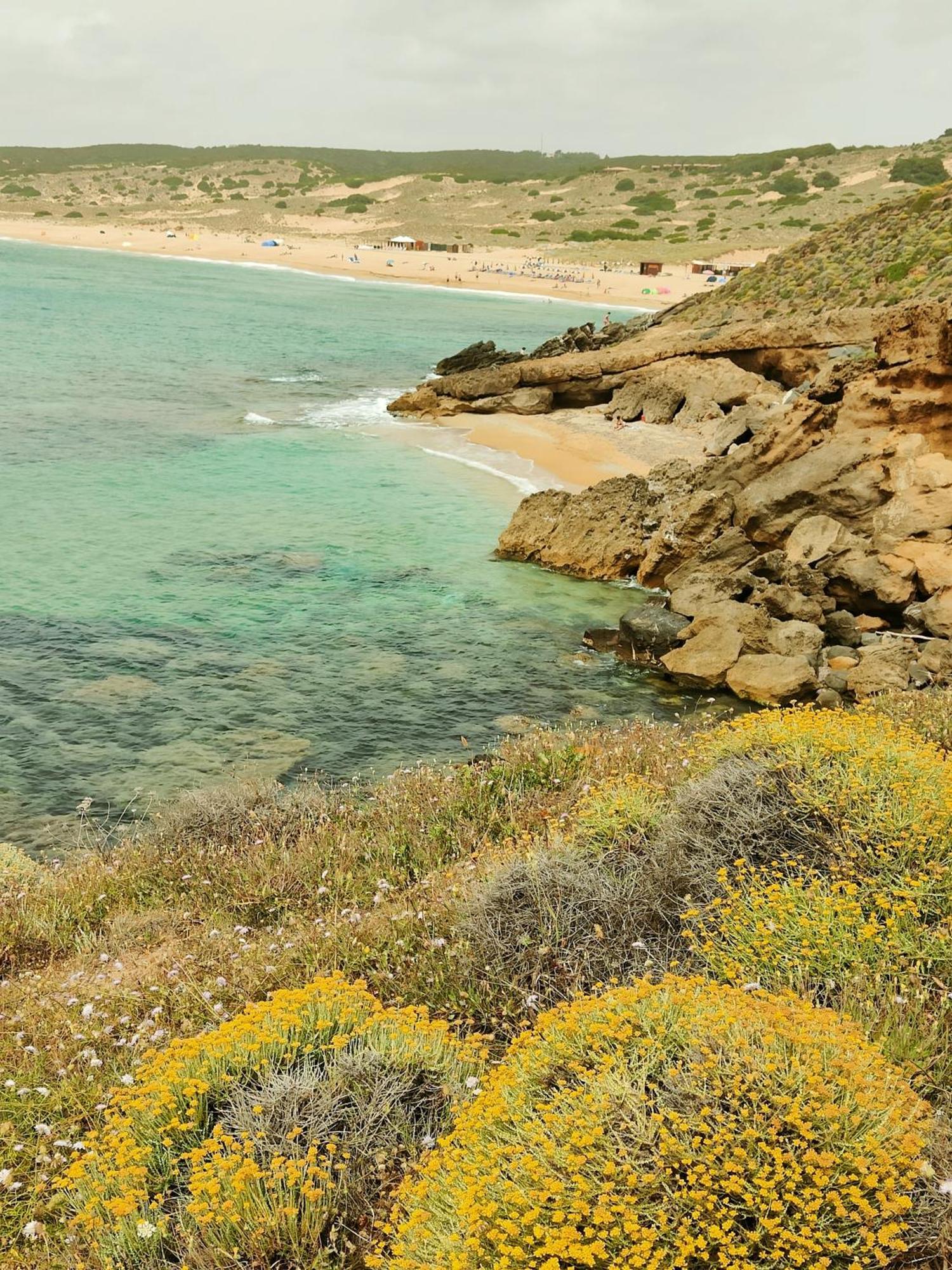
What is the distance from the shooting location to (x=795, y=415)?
20.4m

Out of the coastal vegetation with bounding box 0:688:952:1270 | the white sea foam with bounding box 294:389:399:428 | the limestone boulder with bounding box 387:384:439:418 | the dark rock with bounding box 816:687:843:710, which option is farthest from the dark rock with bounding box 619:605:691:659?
the limestone boulder with bounding box 387:384:439:418

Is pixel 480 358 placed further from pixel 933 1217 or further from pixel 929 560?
pixel 933 1217

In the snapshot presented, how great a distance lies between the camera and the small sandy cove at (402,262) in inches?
3179

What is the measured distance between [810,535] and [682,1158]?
1551 cm

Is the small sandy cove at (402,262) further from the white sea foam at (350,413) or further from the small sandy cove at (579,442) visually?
the small sandy cove at (579,442)

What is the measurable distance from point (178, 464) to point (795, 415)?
1594 cm

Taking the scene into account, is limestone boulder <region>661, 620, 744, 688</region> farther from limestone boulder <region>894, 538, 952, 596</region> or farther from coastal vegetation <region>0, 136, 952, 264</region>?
coastal vegetation <region>0, 136, 952, 264</region>

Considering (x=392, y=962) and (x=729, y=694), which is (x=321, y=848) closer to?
(x=392, y=962)

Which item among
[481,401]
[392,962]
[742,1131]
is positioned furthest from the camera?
[481,401]

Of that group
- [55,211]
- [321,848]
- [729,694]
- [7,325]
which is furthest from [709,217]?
[321,848]

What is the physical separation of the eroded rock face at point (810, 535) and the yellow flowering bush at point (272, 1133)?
10394 millimetres

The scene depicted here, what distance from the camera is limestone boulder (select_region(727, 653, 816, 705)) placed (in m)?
14.2

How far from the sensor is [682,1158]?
146 inches

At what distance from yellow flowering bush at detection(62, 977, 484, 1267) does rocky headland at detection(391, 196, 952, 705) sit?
980cm
